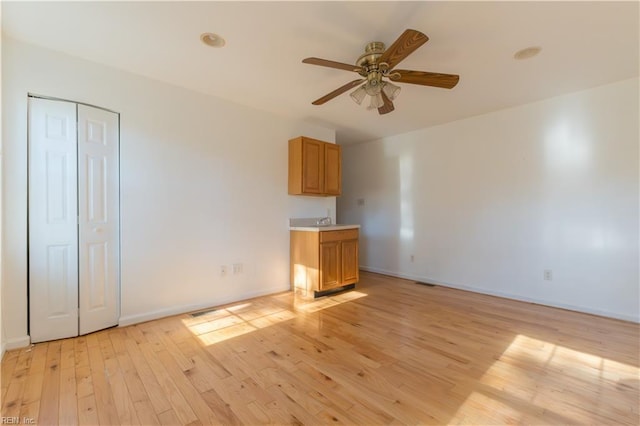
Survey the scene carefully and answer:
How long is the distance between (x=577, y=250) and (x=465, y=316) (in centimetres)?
159

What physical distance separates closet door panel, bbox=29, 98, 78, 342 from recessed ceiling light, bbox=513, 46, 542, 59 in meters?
4.03

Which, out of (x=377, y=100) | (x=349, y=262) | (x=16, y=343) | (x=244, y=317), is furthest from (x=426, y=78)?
(x=16, y=343)

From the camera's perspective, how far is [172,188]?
3029 millimetres

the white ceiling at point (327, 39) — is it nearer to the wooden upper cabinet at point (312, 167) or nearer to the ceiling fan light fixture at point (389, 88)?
the ceiling fan light fixture at point (389, 88)

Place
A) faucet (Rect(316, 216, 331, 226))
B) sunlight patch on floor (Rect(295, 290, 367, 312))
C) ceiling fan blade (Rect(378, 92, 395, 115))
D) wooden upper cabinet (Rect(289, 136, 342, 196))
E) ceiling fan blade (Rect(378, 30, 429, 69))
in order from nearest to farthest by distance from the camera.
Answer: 1. ceiling fan blade (Rect(378, 30, 429, 69))
2. ceiling fan blade (Rect(378, 92, 395, 115))
3. sunlight patch on floor (Rect(295, 290, 367, 312))
4. wooden upper cabinet (Rect(289, 136, 342, 196))
5. faucet (Rect(316, 216, 331, 226))

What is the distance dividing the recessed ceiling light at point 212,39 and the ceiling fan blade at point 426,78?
142 cm

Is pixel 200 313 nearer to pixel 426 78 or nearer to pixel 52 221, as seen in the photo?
pixel 52 221

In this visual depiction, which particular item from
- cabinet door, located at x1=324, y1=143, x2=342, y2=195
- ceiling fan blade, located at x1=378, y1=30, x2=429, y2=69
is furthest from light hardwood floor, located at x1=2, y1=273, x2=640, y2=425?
ceiling fan blade, located at x1=378, y1=30, x2=429, y2=69

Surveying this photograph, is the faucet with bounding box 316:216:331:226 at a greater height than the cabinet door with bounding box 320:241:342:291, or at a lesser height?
greater

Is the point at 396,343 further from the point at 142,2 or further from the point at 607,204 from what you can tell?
the point at 142,2

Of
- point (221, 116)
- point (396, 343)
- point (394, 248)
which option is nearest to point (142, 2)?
point (221, 116)

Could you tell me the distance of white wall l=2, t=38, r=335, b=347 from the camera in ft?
7.38

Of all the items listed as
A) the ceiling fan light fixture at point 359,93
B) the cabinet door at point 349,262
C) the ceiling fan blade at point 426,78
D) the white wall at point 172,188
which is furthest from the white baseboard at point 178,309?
the ceiling fan blade at point 426,78

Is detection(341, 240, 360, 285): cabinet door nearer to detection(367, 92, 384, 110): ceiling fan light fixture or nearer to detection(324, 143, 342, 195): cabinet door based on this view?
detection(324, 143, 342, 195): cabinet door
